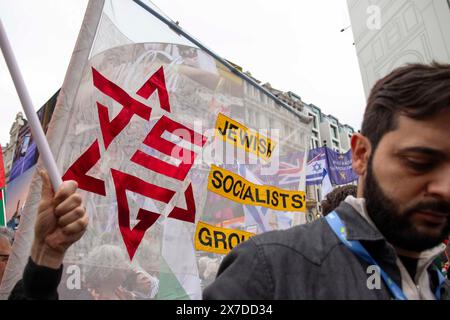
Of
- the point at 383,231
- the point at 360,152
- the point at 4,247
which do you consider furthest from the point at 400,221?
the point at 4,247

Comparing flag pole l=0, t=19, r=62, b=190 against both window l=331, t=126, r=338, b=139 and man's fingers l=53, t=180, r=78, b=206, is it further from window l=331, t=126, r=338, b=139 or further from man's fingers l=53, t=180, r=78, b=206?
window l=331, t=126, r=338, b=139

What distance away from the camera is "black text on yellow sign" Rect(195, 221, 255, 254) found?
2.28m

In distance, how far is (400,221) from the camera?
2.97 ft

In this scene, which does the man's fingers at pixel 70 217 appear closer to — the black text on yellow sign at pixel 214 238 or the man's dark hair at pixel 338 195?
the black text on yellow sign at pixel 214 238

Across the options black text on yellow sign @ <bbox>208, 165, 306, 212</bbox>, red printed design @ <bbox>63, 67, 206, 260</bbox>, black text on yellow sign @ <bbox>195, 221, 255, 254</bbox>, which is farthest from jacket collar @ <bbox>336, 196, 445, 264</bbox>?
black text on yellow sign @ <bbox>208, 165, 306, 212</bbox>

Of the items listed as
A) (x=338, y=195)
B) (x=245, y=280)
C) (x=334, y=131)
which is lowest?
(x=245, y=280)

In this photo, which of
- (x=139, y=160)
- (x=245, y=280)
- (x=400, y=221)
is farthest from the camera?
(x=139, y=160)

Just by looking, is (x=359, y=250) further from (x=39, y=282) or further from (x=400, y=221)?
(x=39, y=282)

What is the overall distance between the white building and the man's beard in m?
3.77

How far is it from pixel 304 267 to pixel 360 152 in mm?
428

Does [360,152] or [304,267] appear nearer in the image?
[304,267]
